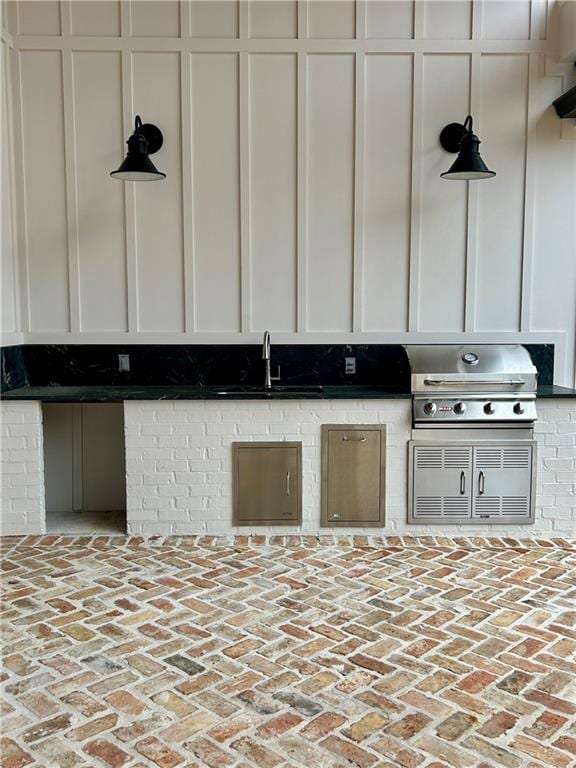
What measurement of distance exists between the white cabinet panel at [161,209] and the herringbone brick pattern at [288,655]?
5.21ft

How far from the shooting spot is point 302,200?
16.1ft

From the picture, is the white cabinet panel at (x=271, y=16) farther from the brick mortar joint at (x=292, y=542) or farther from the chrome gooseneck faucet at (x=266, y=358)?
the brick mortar joint at (x=292, y=542)

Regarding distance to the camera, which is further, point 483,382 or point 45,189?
point 45,189

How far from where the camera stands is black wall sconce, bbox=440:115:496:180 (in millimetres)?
4320

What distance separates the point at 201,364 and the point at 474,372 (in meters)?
1.79

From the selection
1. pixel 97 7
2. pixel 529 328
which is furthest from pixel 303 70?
pixel 529 328

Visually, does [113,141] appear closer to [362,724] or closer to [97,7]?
[97,7]

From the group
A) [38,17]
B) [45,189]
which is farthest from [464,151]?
[38,17]

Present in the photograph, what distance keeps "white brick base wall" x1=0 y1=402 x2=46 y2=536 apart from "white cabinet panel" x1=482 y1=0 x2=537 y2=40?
3786 millimetres

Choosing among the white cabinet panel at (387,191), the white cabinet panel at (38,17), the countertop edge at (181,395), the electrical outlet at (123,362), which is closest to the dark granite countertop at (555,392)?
the countertop edge at (181,395)

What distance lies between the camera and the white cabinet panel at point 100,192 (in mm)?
4820

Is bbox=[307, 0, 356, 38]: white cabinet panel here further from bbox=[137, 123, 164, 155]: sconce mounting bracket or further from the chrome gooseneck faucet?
the chrome gooseneck faucet

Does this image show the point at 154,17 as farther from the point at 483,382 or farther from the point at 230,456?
the point at 483,382

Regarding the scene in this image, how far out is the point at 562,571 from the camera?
13.1 ft
